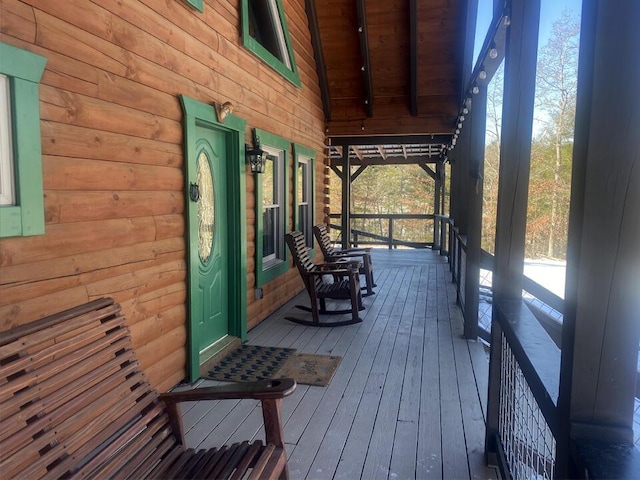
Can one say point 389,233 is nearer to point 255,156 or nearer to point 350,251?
point 350,251

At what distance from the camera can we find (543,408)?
1329 mm

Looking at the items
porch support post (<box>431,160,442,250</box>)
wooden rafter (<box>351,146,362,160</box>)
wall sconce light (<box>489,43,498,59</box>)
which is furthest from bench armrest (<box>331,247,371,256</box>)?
wooden rafter (<box>351,146,362,160</box>)

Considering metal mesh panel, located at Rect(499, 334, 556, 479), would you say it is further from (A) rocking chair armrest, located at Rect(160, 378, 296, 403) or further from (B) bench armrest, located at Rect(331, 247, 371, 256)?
(B) bench armrest, located at Rect(331, 247, 371, 256)

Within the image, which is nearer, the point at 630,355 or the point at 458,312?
the point at 630,355

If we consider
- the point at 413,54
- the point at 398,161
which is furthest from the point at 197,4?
the point at 398,161

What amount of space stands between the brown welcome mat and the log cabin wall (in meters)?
0.42

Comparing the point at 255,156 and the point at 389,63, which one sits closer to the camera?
the point at 255,156

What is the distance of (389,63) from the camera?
6895mm

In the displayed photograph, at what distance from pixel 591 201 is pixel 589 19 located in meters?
0.40

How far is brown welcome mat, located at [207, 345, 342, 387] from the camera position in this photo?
3244 mm

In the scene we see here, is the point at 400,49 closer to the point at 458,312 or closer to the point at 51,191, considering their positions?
the point at 458,312

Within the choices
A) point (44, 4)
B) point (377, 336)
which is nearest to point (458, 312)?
point (377, 336)

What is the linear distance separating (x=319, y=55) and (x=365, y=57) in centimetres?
71

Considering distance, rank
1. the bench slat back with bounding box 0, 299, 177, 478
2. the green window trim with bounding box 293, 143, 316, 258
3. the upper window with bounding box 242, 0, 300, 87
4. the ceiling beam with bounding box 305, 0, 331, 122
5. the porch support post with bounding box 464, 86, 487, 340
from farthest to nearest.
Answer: the ceiling beam with bounding box 305, 0, 331, 122, the green window trim with bounding box 293, 143, 316, 258, the upper window with bounding box 242, 0, 300, 87, the porch support post with bounding box 464, 86, 487, 340, the bench slat back with bounding box 0, 299, 177, 478
